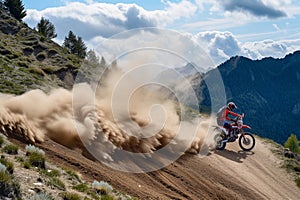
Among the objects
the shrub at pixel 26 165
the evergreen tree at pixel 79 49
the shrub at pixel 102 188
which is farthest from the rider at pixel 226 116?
the evergreen tree at pixel 79 49

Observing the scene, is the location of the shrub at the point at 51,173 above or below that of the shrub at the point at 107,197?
above

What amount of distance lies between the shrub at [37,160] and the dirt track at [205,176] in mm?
1819

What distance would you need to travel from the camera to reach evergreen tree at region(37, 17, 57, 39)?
252ft

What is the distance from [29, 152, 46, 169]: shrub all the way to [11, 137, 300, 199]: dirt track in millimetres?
1819

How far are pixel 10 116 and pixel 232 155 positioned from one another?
14.6 meters

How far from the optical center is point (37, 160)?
35.7 feet

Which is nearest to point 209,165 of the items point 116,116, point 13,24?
point 116,116

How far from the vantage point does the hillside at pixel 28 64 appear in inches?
1066

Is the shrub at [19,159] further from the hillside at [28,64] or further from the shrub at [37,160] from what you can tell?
the hillside at [28,64]

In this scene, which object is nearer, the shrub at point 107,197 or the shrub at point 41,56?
the shrub at point 107,197

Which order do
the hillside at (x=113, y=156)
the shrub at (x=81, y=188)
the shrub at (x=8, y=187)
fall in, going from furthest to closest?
1. the hillside at (x=113, y=156)
2. the shrub at (x=81, y=188)
3. the shrub at (x=8, y=187)

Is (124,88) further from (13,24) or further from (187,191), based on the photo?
(13,24)

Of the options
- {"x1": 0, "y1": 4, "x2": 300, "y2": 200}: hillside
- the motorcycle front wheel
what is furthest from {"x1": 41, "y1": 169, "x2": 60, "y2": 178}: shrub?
the motorcycle front wheel

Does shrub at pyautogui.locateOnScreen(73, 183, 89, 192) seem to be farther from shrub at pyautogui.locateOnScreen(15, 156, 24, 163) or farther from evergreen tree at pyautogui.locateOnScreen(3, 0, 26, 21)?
evergreen tree at pyautogui.locateOnScreen(3, 0, 26, 21)
